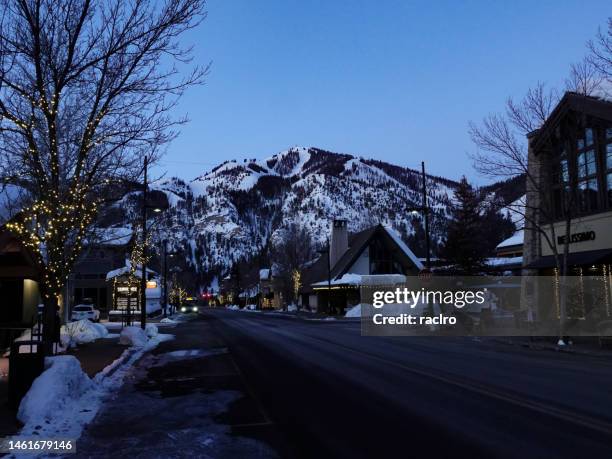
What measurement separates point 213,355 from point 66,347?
526 centimetres

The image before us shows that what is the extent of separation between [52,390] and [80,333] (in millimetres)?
15986

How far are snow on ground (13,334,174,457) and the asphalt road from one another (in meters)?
2.88

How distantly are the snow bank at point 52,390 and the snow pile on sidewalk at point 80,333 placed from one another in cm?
1031

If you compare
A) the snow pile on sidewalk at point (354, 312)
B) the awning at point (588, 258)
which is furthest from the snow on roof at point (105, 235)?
the snow pile on sidewalk at point (354, 312)

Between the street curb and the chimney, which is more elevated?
the chimney

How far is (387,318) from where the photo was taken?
40.1 m

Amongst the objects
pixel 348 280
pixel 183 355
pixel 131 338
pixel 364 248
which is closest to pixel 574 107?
pixel 183 355

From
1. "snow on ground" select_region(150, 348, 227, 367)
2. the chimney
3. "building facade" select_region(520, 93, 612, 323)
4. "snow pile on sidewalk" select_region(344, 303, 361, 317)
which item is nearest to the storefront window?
"building facade" select_region(520, 93, 612, 323)

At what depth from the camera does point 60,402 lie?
8836mm

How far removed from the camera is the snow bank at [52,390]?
27.1 ft

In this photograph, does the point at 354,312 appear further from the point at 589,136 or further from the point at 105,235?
the point at 105,235

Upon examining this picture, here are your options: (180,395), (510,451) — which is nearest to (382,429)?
(510,451)

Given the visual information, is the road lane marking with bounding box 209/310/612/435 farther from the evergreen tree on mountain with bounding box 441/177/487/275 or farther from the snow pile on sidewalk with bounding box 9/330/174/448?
the evergreen tree on mountain with bounding box 441/177/487/275

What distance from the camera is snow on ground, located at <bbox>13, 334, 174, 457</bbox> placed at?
7.78m
